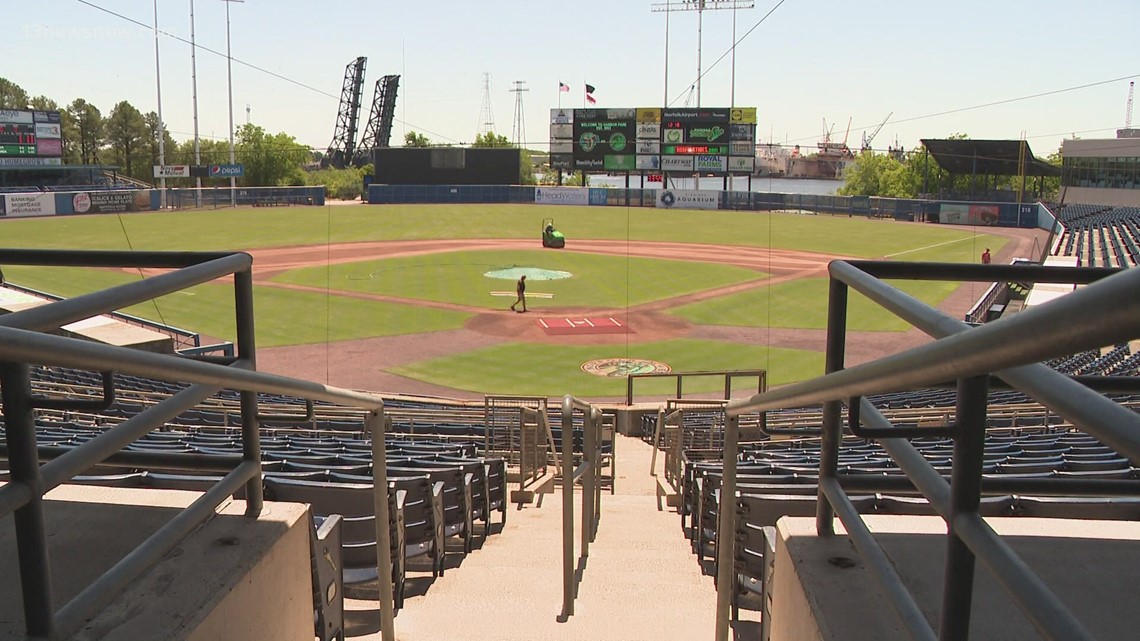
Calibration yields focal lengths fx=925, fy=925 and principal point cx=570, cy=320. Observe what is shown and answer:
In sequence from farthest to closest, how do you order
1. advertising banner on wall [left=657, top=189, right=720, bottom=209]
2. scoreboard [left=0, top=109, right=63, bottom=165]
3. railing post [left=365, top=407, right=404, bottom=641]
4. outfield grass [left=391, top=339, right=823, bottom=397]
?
advertising banner on wall [left=657, top=189, right=720, bottom=209]
scoreboard [left=0, top=109, right=63, bottom=165]
outfield grass [left=391, top=339, right=823, bottom=397]
railing post [left=365, top=407, right=404, bottom=641]

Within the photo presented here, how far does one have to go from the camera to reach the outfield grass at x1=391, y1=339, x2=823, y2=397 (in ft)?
70.6

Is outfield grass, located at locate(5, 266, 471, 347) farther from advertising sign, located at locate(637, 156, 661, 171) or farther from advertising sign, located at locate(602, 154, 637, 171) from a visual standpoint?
advertising sign, located at locate(637, 156, 661, 171)

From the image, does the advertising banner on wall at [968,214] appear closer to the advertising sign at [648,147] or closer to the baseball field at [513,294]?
the baseball field at [513,294]

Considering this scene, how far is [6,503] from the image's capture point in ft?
5.61

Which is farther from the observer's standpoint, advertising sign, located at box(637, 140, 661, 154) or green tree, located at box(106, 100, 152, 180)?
green tree, located at box(106, 100, 152, 180)

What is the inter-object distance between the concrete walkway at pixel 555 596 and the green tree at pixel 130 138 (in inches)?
3848

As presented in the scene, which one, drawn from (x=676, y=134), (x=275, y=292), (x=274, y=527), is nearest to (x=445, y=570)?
(x=274, y=527)

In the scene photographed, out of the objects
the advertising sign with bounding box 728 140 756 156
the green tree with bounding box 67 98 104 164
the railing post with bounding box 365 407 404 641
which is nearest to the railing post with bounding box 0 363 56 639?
the railing post with bounding box 365 407 404 641

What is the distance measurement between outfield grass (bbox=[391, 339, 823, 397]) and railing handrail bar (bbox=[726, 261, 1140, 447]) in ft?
61.0

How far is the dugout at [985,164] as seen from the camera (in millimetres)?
70562

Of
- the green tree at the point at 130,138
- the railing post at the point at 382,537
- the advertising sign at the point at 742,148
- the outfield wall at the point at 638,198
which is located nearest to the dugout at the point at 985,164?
the outfield wall at the point at 638,198

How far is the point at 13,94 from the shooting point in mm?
104188

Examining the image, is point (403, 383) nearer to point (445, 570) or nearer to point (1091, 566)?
point (445, 570)

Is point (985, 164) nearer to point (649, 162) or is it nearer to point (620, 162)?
point (649, 162)
